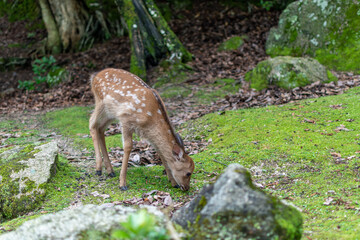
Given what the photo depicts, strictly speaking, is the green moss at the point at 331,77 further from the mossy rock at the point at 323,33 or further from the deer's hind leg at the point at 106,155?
the deer's hind leg at the point at 106,155

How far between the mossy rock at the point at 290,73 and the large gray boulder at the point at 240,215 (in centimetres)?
691

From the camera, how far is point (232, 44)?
13258 mm

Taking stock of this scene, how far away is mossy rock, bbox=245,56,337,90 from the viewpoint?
28.9 feet

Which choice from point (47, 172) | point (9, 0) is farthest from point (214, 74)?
point (9, 0)

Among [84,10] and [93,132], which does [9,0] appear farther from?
[93,132]

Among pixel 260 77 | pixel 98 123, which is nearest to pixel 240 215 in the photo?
pixel 98 123

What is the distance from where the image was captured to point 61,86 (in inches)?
492

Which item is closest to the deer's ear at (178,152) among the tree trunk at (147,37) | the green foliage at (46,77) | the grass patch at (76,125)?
the grass patch at (76,125)

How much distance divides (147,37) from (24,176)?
8.27m

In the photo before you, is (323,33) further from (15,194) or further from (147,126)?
(15,194)

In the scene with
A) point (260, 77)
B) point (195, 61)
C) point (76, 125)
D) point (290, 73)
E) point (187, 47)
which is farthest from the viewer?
point (187, 47)

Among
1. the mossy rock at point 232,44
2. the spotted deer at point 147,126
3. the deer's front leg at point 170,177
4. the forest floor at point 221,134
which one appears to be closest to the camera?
the forest floor at point 221,134

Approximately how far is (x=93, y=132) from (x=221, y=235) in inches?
159

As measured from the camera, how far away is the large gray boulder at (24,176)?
4.31 m
